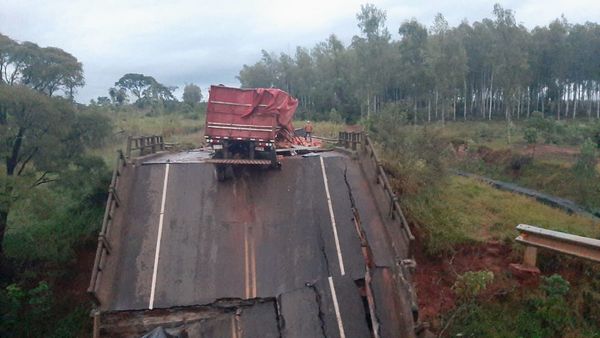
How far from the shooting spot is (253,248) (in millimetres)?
10930

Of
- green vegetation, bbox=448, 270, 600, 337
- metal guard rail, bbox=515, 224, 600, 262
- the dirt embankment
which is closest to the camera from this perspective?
metal guard rail, bbox=515, 224, 600, 262

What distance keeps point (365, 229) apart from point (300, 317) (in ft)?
8.97

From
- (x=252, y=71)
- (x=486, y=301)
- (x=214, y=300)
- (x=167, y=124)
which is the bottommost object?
(x=486, y=301)

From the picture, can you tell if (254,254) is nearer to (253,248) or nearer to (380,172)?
(253,248)

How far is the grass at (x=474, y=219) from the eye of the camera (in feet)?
44.3

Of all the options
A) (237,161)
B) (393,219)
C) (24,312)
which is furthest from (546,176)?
(24,312)

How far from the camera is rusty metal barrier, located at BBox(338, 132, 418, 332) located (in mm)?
9766

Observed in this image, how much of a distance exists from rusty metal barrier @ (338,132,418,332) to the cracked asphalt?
0.22 m

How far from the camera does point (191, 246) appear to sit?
10.9m

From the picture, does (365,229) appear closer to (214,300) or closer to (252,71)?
(214,300)

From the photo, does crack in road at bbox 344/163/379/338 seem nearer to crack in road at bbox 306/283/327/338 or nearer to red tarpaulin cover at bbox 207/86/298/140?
crack in road at bbox 306/283/327/338

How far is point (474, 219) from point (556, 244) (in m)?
3.40

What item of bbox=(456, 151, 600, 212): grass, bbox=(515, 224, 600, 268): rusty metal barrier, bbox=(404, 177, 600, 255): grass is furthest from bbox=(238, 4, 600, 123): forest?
bbox=(515, 224, 600, 268): rusty metal barrier

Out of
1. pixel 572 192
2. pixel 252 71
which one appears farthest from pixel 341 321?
pixel 252 71
